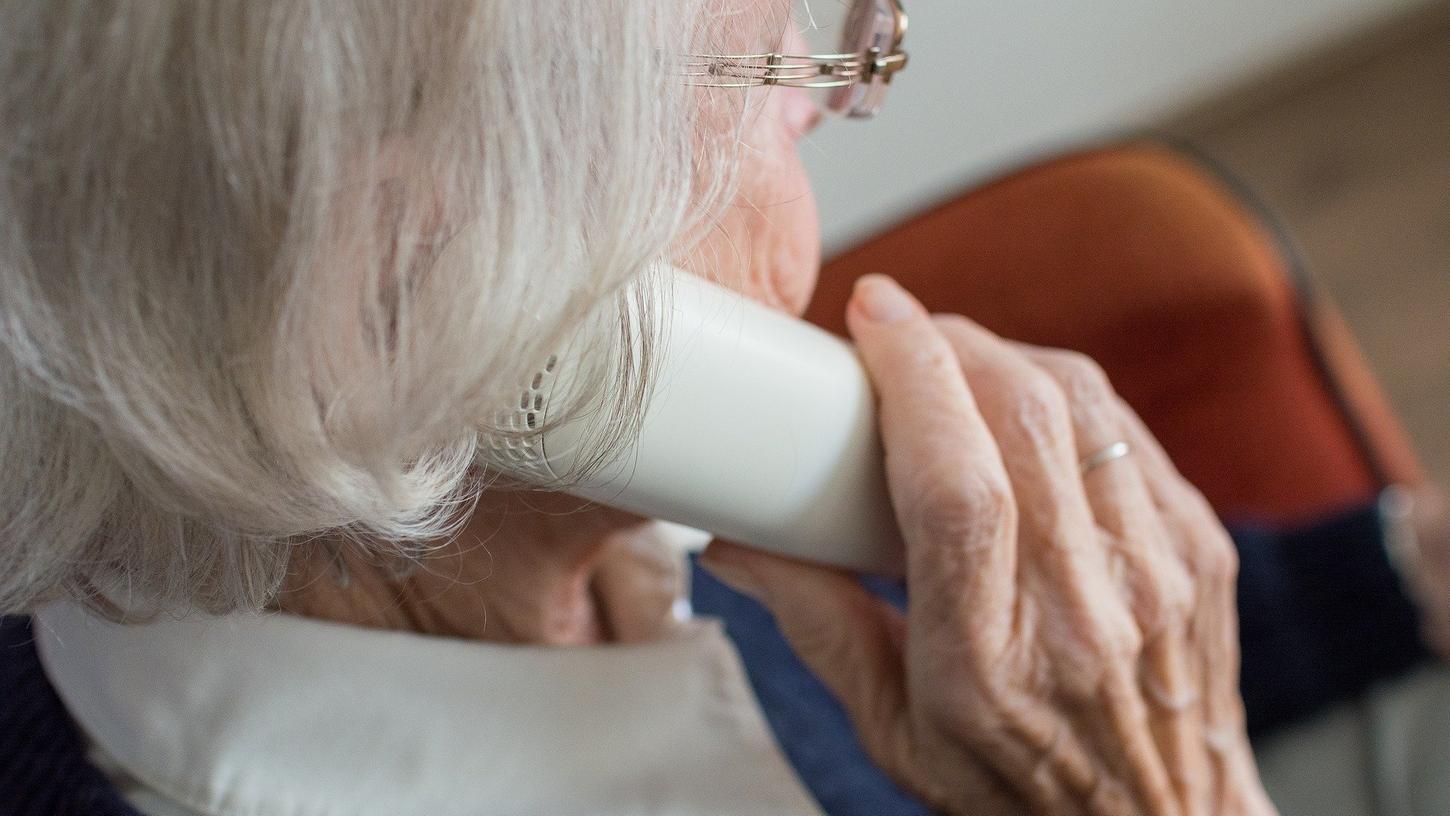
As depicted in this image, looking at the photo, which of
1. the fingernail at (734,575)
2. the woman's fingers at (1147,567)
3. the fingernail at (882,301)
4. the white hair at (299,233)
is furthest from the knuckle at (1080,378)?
the white hair at (299,233)

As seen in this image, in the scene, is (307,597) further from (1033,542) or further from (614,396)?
(1033,542)

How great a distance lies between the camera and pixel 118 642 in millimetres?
624

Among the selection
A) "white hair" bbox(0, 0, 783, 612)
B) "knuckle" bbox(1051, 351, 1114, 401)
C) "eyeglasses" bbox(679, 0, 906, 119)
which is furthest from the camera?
"knuckle" bbox(1051, 351, 1114, 401)

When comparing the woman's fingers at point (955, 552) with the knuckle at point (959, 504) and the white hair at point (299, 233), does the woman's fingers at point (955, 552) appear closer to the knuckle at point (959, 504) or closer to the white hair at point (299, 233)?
the knuckle at point (959, 504)

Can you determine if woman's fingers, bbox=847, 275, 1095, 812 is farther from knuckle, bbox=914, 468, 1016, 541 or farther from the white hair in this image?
the white hair

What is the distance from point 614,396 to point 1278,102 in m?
2.06

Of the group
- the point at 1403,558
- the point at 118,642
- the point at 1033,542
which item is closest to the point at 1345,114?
the point at 1403,558

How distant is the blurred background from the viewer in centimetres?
173

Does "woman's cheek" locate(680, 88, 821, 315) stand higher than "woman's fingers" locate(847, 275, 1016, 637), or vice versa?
"woman's cheek" locate(680, 88, 821, 315)

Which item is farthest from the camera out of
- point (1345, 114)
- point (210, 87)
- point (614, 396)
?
point (1345, 114)

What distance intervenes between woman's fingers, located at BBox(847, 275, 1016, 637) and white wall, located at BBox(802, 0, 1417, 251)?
95cm

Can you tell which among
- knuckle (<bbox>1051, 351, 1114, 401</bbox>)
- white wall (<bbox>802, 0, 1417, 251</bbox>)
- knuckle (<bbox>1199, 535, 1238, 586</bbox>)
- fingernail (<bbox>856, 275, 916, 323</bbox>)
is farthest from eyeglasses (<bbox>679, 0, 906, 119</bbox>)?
white wall (<bbox>802, 0, 1417, 251</bbox>)

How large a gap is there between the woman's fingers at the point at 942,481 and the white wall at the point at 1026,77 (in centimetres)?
95

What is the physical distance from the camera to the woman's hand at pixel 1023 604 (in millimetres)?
655
